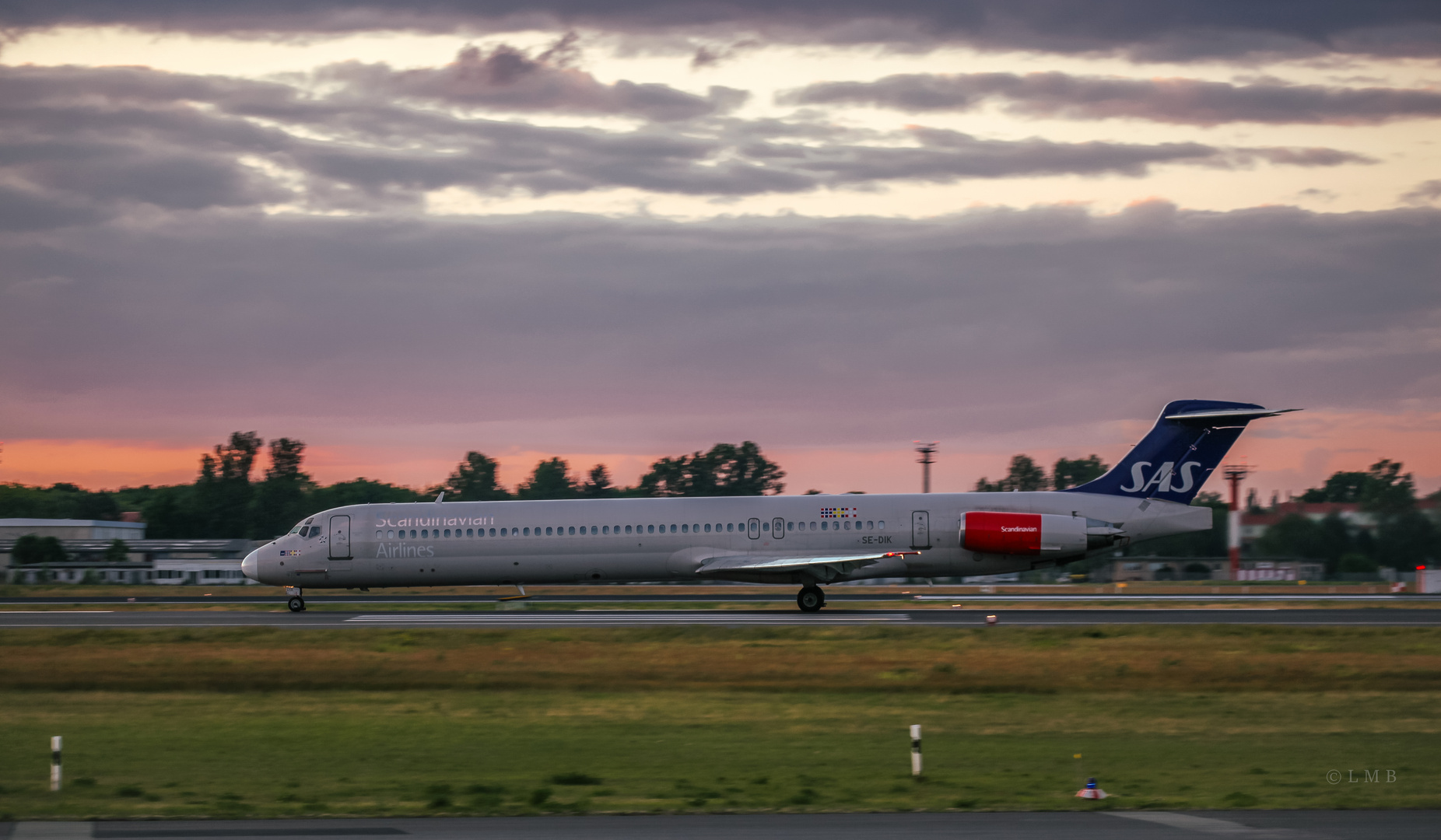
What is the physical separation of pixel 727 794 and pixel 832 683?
10931 mm

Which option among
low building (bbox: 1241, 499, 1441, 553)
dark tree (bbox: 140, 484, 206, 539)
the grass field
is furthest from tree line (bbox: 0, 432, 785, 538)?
the grass field

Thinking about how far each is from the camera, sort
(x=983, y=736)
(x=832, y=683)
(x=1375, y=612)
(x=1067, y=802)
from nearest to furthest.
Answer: (x=1067, y=802) < (x=983, y=736) < (x=832, y=683) < (x=1375, y=612)

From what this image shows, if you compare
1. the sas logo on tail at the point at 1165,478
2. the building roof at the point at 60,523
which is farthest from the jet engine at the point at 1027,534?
the building roof at the point at 60,523

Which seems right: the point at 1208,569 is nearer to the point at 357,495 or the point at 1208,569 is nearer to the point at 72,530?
the point at 357,495

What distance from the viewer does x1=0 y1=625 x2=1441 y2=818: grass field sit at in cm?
1731

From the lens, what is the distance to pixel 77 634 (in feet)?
120

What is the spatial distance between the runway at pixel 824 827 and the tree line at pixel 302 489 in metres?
102

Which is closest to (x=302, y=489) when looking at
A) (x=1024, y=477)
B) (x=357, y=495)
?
(x=357, y=495)

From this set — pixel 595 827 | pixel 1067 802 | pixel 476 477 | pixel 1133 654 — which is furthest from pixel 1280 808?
pixel 476 477

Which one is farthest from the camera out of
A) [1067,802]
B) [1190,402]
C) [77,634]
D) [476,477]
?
[476,477]

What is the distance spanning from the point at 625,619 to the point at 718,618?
293cm

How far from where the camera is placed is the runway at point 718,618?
38062 millimetres

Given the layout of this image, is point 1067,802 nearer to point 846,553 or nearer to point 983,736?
point 983,736

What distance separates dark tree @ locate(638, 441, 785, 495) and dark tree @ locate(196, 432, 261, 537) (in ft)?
129
